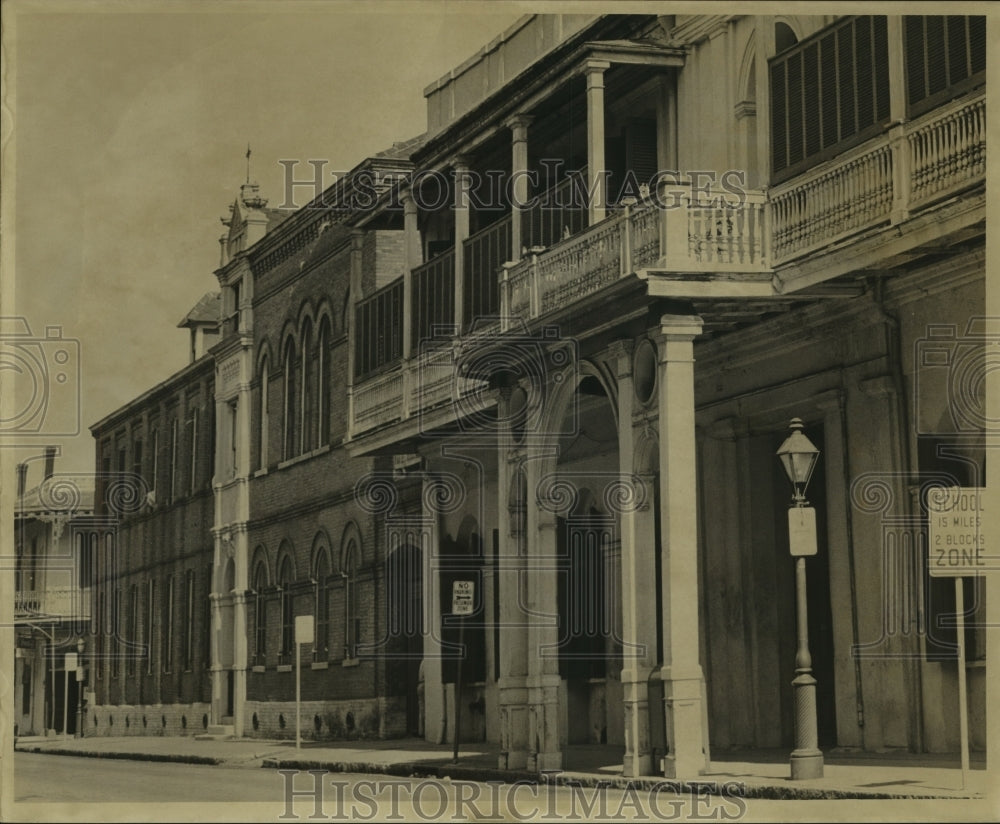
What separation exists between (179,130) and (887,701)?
30.7 ft

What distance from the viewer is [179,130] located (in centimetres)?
2198

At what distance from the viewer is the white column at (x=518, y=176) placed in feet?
79.5

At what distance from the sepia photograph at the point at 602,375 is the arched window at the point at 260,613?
10.2 feet

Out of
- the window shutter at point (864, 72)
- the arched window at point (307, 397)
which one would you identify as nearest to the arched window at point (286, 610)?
the arched window at point (307, 397)

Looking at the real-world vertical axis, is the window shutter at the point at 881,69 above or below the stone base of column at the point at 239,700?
above

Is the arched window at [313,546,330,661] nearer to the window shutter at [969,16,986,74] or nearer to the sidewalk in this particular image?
the sidewalk

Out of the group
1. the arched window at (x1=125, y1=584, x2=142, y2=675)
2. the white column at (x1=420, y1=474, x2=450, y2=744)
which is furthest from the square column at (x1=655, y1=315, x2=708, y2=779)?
the arched window at (x1=125, y1=584, x2=142, y2=675)

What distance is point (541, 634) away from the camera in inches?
901

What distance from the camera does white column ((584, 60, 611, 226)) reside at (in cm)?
2234

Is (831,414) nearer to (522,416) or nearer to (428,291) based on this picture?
(522,416)

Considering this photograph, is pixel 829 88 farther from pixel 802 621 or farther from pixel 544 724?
pixel 544 724

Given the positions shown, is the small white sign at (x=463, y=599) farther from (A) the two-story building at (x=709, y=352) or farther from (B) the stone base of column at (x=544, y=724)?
(B) the stone base of column at (x=544, y=724)

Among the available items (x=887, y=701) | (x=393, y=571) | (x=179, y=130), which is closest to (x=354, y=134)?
(x=179, y=130)
